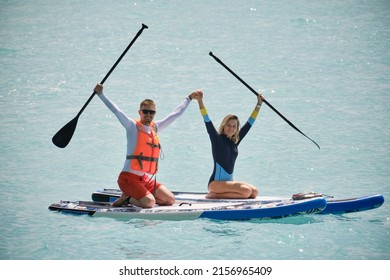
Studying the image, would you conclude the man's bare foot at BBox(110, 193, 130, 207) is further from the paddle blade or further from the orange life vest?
the paddle blade

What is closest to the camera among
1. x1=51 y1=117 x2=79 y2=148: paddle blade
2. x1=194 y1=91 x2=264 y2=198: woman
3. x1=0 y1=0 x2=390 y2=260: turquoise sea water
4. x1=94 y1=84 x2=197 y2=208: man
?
x1=0 y1=0 x2=390 y2=260: turquoise sea water

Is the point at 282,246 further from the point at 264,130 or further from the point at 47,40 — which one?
the point at 47,40

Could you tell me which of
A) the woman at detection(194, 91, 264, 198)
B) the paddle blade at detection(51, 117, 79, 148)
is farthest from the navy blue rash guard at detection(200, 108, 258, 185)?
the paddle blade at detection(51, 117, 79, 148)

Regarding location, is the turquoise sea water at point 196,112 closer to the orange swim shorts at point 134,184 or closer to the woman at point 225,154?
the orange swim shorts at point 134,184

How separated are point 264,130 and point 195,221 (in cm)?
438

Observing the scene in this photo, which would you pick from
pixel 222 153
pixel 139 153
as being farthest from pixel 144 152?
pixel 222 153

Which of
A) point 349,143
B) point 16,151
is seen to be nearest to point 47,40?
point 16,151

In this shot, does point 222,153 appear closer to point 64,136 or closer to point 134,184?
point 134,184

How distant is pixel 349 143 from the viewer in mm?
11312

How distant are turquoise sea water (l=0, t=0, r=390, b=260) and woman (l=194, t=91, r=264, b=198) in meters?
0.45

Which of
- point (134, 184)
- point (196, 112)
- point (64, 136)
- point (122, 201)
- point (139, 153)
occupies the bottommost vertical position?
point (122, 201)

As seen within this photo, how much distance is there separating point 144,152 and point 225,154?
0.82 metres

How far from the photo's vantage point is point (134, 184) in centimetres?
775

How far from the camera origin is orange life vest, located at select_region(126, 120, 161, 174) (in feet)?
25.4
